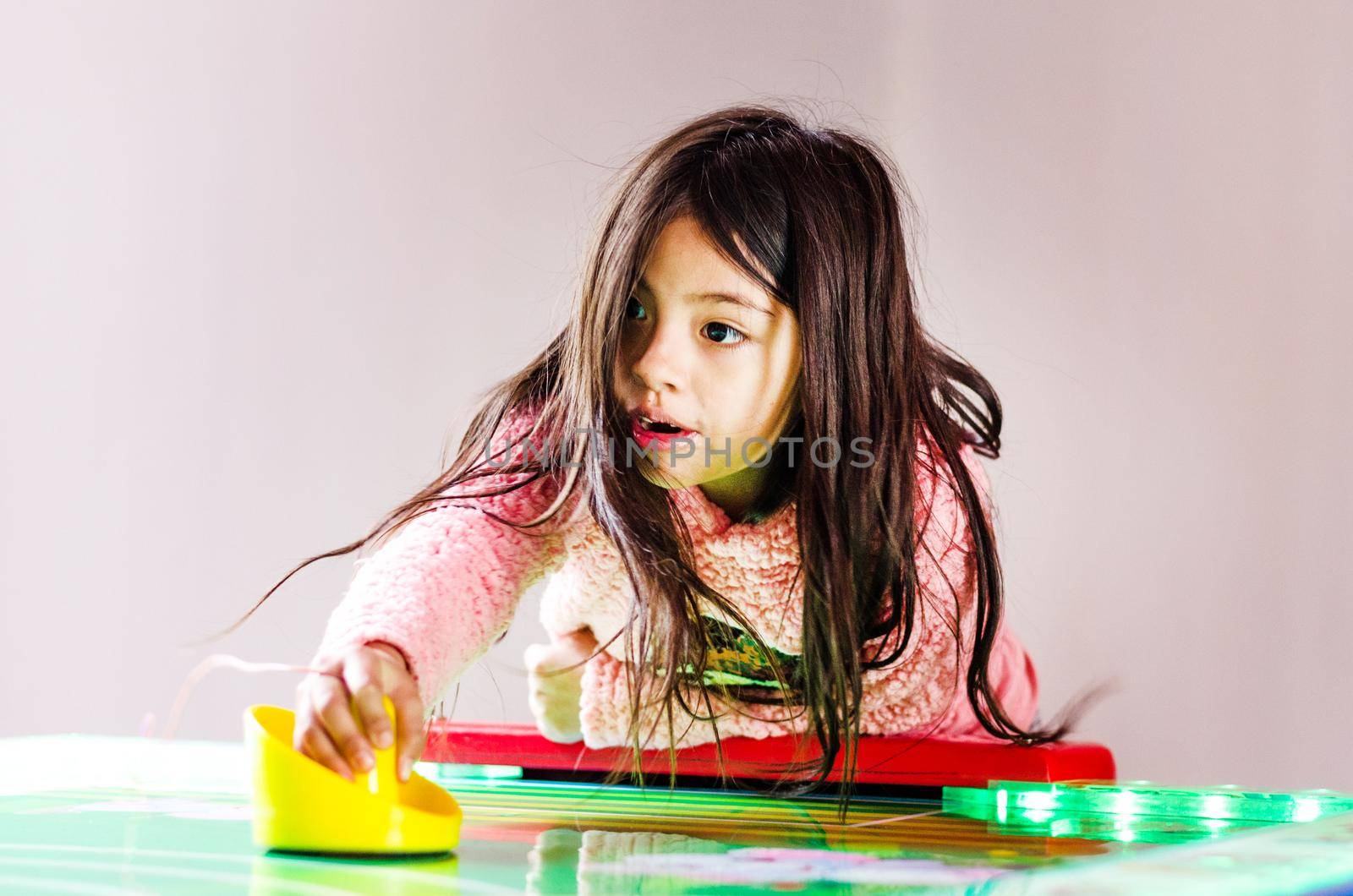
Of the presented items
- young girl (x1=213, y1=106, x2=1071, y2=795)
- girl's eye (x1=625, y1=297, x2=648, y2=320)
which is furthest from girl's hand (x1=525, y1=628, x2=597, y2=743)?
girl's eye (x1=625, y1=297, x2=648, y2=320)

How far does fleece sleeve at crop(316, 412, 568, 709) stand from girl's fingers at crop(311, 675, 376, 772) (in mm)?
35

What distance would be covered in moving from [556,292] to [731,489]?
1.21ft

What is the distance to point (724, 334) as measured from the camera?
59cm

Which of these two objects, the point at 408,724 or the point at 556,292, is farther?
the point at 556,292

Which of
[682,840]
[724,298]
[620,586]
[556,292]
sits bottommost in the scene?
[682,840]

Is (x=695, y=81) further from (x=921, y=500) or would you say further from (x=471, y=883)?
(x=471, y=883)

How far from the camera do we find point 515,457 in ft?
2.18

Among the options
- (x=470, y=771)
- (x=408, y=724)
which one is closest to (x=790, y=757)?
(x=470, y=771)

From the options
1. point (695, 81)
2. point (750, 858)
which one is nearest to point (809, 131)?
point (750, 858)

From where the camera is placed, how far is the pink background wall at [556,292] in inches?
44.9

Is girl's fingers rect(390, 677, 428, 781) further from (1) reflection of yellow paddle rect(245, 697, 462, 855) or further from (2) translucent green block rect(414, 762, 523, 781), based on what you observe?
(2) translucent green block rect(414, 762, 523, 781)

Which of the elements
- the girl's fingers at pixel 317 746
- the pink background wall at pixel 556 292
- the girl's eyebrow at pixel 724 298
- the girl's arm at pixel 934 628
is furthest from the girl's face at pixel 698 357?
the pink background wall at pixel 556 292

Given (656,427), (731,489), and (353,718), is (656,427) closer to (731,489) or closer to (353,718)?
(731,489)

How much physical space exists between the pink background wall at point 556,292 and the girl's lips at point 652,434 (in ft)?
1.46
